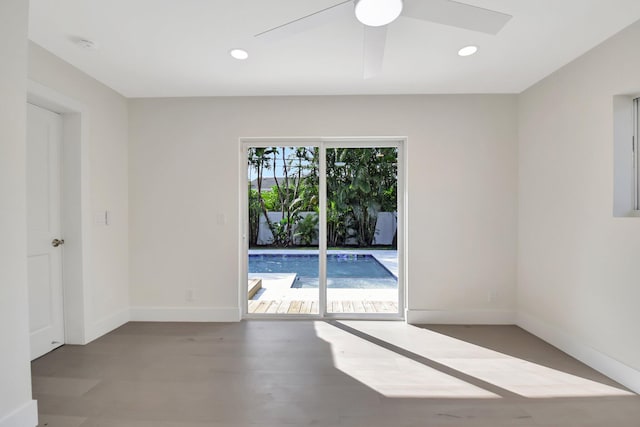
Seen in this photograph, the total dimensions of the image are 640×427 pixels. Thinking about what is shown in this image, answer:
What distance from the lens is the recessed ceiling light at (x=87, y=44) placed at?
2.28 meters

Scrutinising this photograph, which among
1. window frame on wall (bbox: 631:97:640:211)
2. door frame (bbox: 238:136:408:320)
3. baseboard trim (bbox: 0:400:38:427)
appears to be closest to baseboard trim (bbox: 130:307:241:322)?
door frame (bbox: 238:136:408:320)

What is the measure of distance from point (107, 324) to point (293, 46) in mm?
3137

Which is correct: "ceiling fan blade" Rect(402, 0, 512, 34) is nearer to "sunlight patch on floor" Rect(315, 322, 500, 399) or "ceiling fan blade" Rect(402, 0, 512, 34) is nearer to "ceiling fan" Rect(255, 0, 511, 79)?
"ceiling fan" Rect(255, 0, 511, 79)

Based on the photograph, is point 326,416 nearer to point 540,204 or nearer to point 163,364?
point 163,364

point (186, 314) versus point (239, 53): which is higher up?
point (239, 53)

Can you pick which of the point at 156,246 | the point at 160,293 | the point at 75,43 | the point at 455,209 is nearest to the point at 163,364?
the point at 160,293

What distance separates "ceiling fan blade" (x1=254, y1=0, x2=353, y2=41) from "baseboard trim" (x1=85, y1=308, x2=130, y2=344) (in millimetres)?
2978

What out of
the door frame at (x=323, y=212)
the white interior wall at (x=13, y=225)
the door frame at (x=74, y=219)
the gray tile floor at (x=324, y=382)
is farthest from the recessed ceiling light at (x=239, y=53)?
→ the gray tile floor at (x=324, y=382)

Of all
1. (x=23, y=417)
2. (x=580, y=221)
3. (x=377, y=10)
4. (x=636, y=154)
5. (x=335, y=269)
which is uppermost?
(x=377, y=10)

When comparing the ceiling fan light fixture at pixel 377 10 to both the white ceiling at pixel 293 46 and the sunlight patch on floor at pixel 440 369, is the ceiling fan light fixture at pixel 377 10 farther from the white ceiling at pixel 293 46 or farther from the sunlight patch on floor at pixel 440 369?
the sunlight patch on floor at pixel 440 369

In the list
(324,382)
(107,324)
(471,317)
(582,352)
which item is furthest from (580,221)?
(107,324)

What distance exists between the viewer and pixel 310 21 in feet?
5.94

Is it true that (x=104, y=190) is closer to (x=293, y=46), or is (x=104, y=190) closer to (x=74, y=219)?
(x=74, y=219)

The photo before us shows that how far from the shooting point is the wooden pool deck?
3.59m
